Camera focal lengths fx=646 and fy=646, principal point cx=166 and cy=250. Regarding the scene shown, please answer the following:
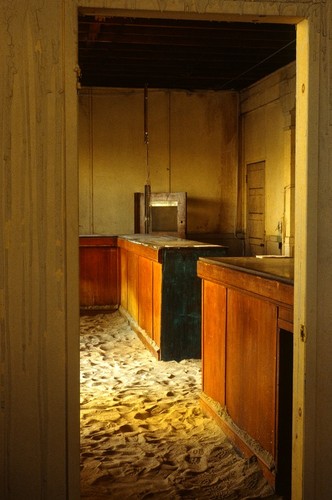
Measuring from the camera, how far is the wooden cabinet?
907 cm

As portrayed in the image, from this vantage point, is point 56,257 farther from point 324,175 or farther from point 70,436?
point 324,175

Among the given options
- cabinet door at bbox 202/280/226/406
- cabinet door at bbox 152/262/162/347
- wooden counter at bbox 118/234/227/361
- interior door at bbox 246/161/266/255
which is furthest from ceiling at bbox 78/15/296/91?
Answer: cabinet door at bbox 202/280/226/406

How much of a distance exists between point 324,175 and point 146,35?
641cm

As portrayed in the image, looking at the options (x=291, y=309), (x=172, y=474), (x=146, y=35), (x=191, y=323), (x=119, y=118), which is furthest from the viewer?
(x=119, y=118)

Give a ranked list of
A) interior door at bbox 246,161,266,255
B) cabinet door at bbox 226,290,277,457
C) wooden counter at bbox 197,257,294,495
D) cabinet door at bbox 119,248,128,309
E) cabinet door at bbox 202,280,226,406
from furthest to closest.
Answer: interior door at bbox 246,161,266,255, cabinet door at bbox 119,248,128,309, cabinet door at bbox 202,280,226,406, cabinet door at bbox 226,290,277,457, wooden counter at bbox 197,257,294,495

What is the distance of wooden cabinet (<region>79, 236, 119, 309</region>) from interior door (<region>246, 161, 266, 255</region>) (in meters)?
2.75

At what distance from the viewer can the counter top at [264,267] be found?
128 inches

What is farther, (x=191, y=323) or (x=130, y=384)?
(x=191, y=323)

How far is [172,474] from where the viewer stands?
11.6ft

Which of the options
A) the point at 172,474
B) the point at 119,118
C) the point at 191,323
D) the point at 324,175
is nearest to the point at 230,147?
the point at 119,118

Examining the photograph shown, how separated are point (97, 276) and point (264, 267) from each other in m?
5.51

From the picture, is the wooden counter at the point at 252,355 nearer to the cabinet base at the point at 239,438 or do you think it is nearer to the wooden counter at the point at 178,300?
the cabinet base at the point at 239,438

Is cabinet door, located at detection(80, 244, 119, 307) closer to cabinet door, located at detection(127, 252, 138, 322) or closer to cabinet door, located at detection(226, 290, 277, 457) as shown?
cabinet door, located at detection(127, 252, 138, 322)

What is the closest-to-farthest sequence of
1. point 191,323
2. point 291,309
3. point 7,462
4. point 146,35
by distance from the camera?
point 7,462 → point 291,309 → point 191,323 → point 146,35
